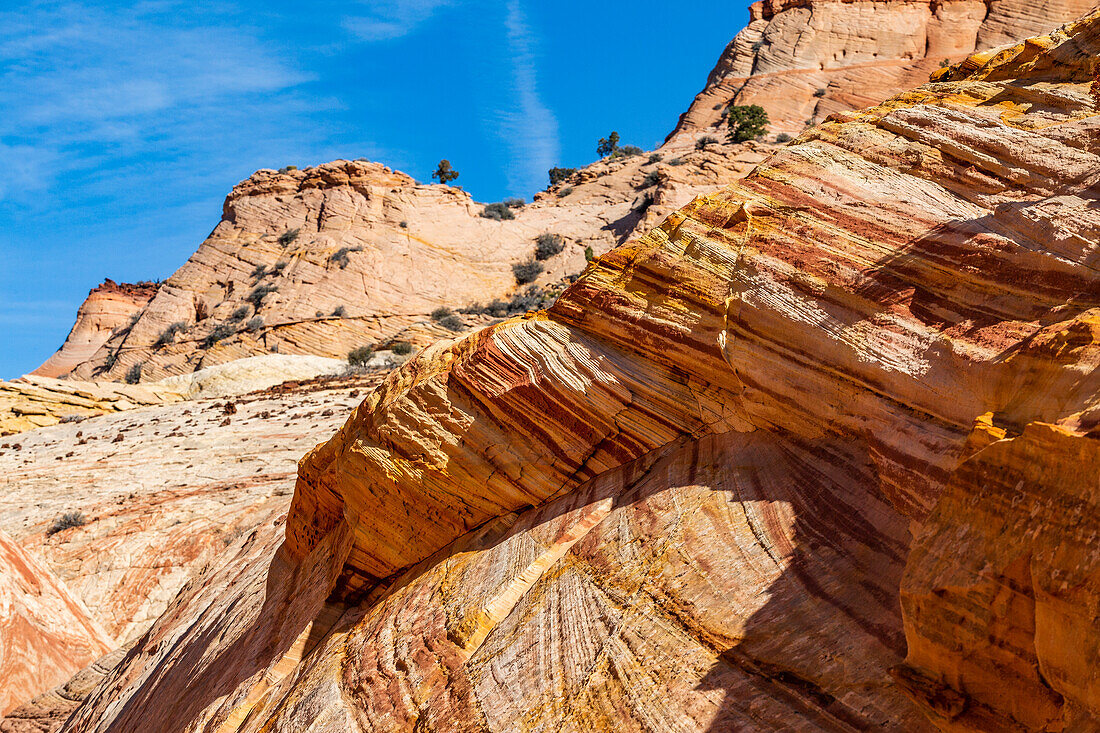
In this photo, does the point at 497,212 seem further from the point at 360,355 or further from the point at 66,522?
the point at 66,522

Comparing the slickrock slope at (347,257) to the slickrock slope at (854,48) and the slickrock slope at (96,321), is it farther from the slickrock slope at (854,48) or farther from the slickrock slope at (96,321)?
the slickrock slope at (96,321)

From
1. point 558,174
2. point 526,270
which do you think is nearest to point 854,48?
point 558,174

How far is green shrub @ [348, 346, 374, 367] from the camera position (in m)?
39.1

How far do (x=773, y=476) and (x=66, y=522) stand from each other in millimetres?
17237

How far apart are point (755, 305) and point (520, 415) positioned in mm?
2296

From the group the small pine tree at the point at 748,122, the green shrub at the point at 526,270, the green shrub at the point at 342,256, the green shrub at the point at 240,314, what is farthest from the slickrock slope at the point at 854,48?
the green shrub at the point at 240,314

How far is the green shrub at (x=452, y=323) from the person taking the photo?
4491 centimetres

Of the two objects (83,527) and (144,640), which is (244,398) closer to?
(83,527)

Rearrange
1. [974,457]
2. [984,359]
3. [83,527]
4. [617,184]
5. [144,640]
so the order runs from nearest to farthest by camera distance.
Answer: [974,457], [984,359], [144,640], [83,527], [617,184]

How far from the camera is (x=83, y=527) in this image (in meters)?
17.3

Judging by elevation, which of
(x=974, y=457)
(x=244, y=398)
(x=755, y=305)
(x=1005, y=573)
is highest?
(x=244, y=398)

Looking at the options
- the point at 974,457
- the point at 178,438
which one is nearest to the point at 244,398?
the point at 178,438

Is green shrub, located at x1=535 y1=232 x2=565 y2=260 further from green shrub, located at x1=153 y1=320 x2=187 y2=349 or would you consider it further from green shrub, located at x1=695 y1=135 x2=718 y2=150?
green shrub, located at x1=153 y1=320 x2=187 y2=349

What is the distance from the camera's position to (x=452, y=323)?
45.3 metres
